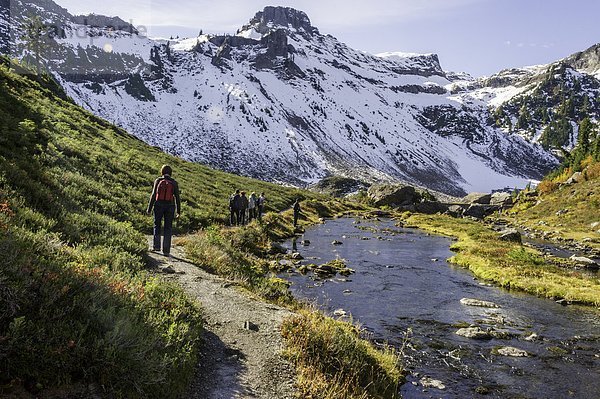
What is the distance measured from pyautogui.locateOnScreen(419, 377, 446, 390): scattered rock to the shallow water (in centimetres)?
10

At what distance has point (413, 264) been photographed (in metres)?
27.6

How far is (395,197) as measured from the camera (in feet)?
308

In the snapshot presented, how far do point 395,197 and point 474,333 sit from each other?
8139 centimetres

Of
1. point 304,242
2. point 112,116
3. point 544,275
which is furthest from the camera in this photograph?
point 112,116

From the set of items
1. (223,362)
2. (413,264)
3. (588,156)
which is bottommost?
(413,264)

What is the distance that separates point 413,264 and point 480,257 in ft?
18.8

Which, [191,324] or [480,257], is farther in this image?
[480,257]

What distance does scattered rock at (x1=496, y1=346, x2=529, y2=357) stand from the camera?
12.8 metres

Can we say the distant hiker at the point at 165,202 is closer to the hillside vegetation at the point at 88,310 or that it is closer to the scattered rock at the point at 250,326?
the hillside vegetation at the point at 88,310

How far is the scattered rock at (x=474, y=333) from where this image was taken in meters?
14.1

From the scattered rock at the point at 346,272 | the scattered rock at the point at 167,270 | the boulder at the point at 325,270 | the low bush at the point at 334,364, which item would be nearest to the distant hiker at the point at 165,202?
the scattered rock at the point at 167,270

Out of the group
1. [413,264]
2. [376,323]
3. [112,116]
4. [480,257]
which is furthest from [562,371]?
[112,116]

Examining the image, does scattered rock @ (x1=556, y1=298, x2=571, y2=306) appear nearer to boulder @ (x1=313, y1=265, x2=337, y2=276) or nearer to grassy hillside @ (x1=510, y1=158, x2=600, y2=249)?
boulder @ (x1=313, y1=265, x2=337, y2=276)

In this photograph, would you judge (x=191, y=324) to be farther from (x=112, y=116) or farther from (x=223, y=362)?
(x=112, y=116)
